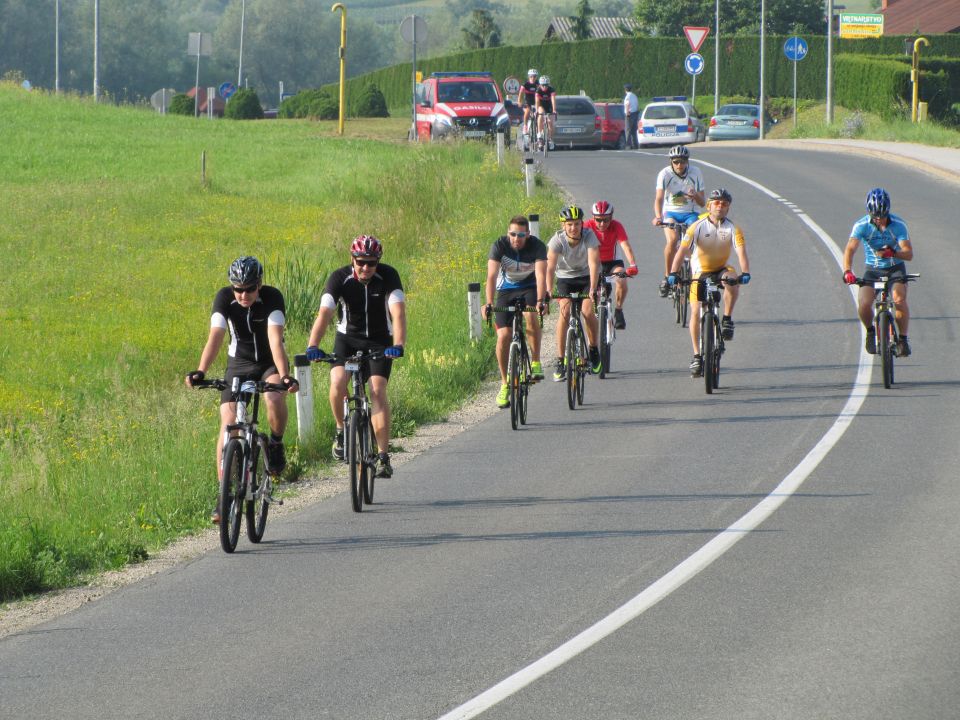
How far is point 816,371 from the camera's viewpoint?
17344mm

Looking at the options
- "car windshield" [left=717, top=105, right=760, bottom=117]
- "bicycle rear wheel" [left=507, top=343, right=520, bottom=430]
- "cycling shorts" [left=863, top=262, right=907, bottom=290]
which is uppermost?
"car windshield" [left=717, top=105, right=760, bottom=117]

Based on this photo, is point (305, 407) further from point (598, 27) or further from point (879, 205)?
point (598, 27)

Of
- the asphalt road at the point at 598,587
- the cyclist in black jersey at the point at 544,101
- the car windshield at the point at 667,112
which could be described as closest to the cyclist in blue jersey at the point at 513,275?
the asphalt road at the point at 598,587

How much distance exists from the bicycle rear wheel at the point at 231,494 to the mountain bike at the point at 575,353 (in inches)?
224

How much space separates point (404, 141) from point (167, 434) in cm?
3111

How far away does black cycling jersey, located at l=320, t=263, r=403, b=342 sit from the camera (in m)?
11.4

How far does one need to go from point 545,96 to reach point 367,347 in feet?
85.1

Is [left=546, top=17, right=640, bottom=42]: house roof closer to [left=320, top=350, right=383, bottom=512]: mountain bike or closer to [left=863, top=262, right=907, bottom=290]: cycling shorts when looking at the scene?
[left=863, top=262, right=907, bottom=290]: cycling shorts

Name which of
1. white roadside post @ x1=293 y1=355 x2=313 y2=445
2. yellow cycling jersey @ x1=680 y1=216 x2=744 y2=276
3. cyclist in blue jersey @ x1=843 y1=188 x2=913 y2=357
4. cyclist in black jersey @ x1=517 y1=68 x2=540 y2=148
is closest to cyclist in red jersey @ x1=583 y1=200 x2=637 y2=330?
yellow cycling jersey @ x1=680 y1=216 x2=744 y2=276

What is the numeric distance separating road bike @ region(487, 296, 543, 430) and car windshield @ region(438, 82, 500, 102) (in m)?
27.7

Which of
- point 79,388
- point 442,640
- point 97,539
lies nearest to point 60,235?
point 79,388

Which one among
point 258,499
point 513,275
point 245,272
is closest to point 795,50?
point 513,275

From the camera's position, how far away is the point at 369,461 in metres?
11.3

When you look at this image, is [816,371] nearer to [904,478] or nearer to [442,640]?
[904,478]
